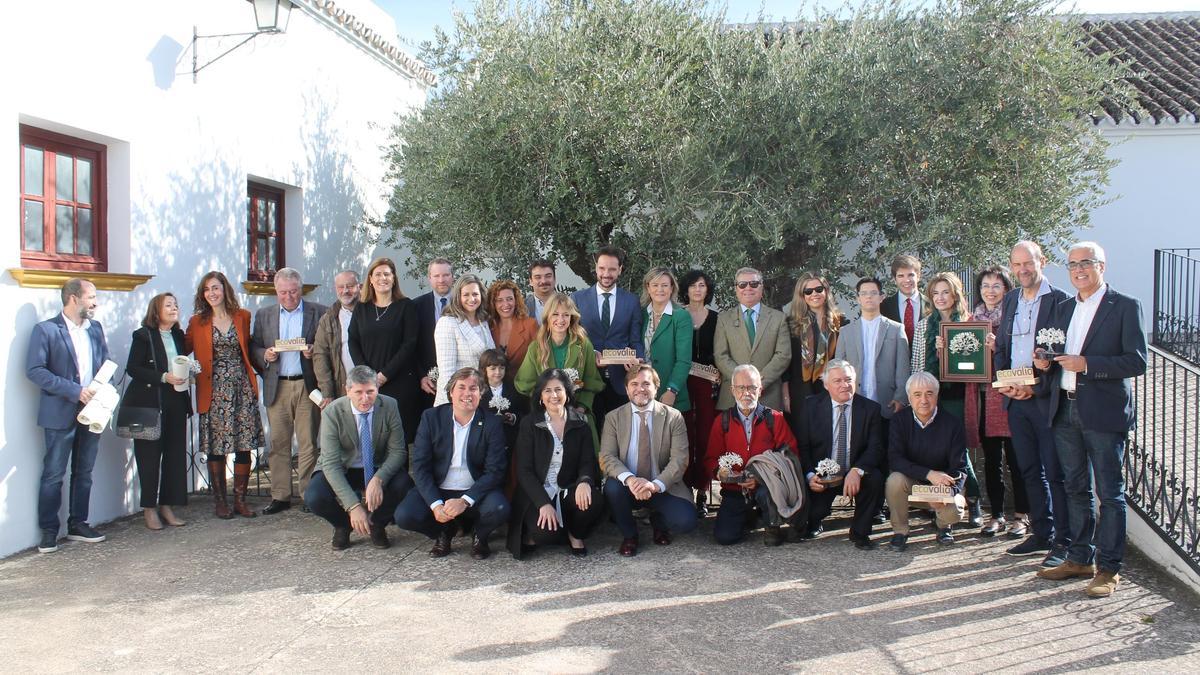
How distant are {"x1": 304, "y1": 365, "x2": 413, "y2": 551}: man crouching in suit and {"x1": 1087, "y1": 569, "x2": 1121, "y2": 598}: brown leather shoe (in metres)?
3.99

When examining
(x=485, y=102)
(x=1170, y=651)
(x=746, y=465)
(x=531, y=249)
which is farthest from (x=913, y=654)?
(x=485, y=102)

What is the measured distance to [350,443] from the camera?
6.15 metres

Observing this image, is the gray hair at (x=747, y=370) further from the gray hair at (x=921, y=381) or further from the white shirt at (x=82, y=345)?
the white shirt at (x=82, y=345)

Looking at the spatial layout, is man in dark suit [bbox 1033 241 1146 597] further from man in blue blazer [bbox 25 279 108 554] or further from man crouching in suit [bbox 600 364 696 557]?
man in blue blazer [bbox 25 279 108 554]

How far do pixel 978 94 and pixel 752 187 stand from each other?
2001 millimetres

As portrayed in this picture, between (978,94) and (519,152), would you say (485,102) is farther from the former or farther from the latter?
(978,94)

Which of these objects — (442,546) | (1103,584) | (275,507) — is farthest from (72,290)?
(1103,584)

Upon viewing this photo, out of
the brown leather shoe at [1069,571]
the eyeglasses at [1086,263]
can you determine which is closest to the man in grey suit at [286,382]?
the brown leather shoe at [1069,571]

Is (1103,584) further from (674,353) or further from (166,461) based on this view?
(166,461)

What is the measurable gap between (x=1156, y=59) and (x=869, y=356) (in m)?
11.0

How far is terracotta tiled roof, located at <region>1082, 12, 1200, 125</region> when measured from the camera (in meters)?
12.6

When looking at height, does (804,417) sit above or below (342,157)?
below

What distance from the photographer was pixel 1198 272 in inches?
505

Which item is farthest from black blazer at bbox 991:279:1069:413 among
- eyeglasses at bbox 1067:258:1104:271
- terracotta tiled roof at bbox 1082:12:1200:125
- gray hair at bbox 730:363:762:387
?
terracotta tiled roof at bbox 1082:12:1200:125
